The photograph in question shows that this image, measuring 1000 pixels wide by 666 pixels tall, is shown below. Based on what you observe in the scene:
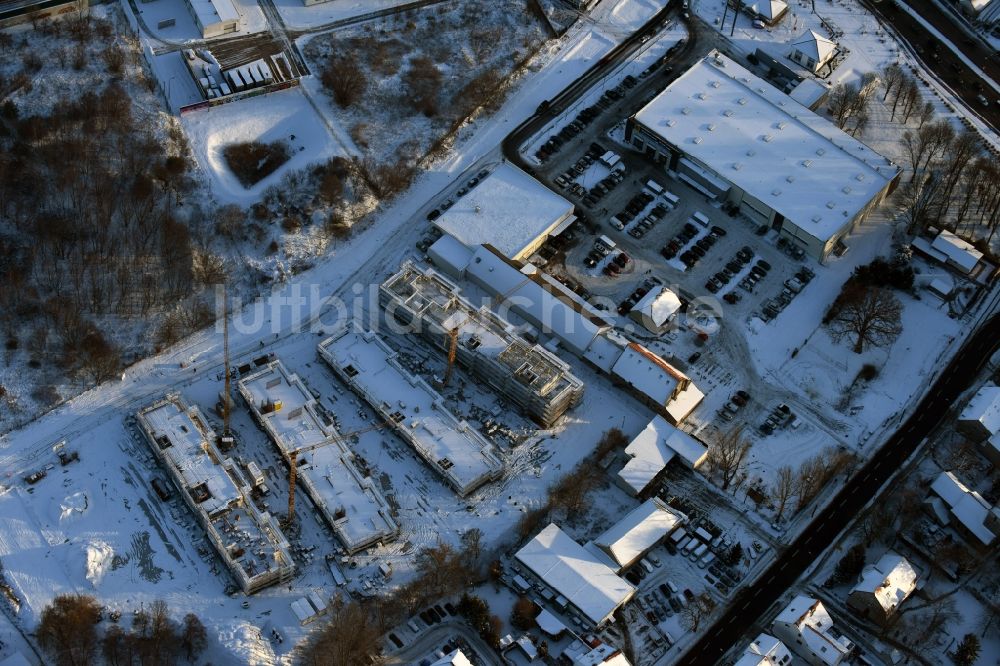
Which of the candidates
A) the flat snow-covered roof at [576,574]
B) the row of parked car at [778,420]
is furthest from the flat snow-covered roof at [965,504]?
the flat snow-covered roof at [576,574]

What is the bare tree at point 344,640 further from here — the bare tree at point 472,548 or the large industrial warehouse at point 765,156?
the large industrial warehouse at point 765,156

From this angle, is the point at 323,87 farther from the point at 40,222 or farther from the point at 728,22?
the point at 728,22

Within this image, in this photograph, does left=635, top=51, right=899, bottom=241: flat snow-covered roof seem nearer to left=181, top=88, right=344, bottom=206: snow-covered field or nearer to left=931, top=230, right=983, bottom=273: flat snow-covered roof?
left=931, top=230, right=983, bottom=273: flat snow-covered roof

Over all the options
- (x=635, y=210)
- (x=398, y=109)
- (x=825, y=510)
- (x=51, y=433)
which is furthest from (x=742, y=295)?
(x=51, y=433)

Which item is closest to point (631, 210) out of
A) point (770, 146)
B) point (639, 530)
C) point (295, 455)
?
point (770, 146)

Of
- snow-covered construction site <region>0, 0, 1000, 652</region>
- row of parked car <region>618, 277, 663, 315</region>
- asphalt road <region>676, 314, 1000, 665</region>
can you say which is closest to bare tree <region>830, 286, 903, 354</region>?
snow-covered construction site <region>0, 0, 1000, 652</region>

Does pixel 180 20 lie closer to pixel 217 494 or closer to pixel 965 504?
pixel 217 494
